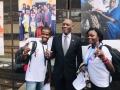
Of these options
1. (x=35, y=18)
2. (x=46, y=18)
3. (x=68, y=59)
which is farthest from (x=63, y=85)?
(x=35, y=18)

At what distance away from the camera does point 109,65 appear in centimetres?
254

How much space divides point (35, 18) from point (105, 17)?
5.11ft

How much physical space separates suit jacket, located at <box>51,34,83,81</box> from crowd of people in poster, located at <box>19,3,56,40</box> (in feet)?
2.79

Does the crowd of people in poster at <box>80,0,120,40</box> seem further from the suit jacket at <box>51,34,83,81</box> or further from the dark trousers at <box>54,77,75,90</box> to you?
the dark trousers at <box>54,77,75,90</box>

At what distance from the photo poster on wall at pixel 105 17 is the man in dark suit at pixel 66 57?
25.5 inches

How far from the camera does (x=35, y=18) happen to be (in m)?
4.05

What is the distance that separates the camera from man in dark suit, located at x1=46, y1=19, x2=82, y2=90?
10.3 ft

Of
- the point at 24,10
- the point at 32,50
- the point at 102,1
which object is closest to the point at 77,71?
the point at 32,50

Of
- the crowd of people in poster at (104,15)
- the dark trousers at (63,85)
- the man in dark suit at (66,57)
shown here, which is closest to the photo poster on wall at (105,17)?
the crowd of people in poster at (104,15)

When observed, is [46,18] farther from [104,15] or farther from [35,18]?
[104,15]

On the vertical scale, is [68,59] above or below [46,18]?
below

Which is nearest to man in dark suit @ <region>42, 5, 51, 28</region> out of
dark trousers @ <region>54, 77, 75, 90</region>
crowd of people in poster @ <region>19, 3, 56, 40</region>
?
crowd of people in poster @ <region>19, 3, 56, 40</region>

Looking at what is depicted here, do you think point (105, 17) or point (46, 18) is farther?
point (46, 18)

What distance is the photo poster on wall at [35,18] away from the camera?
392 cm
